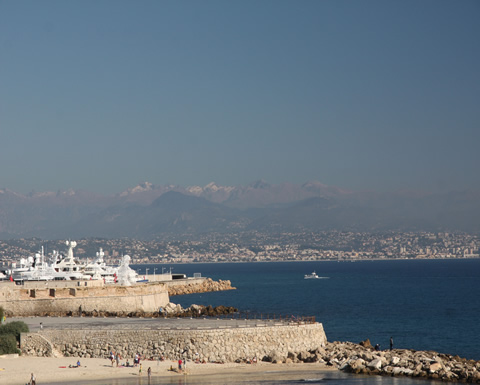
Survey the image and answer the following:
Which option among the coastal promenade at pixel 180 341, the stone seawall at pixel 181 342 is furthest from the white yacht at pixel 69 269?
the stone seawall at pixel 181 342

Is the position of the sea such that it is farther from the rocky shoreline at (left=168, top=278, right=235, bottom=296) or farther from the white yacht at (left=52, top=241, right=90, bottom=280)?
the white yacht at (left=52, top=241, right=90, bottom=280)

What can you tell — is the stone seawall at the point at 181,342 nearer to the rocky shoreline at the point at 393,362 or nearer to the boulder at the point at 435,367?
the rocky shoreline at the point at 393,362

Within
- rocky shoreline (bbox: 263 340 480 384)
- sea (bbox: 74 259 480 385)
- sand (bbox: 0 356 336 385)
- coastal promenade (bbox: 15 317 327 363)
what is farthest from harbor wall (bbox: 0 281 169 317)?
rocky shoreline (bbox: 263 340 480 384)

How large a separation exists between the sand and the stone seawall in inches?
32.8

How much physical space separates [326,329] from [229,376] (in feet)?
82.9

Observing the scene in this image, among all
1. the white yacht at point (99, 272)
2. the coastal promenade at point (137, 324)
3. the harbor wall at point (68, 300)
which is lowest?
the coastal promenade at point (137, 324)

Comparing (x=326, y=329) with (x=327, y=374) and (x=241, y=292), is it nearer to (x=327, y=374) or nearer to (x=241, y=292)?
(x=327, y=374)

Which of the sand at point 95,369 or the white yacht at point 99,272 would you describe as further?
the white yacht at point 99,272

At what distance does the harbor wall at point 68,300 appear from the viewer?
61969 mm

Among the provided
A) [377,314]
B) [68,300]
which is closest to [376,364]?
[68,300]

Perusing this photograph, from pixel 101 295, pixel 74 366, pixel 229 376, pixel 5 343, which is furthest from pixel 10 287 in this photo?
pixel 229 376

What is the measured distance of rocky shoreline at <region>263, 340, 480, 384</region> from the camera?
42031 mm

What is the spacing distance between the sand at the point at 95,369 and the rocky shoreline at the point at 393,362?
3.04ft

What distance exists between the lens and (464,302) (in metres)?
96.7
